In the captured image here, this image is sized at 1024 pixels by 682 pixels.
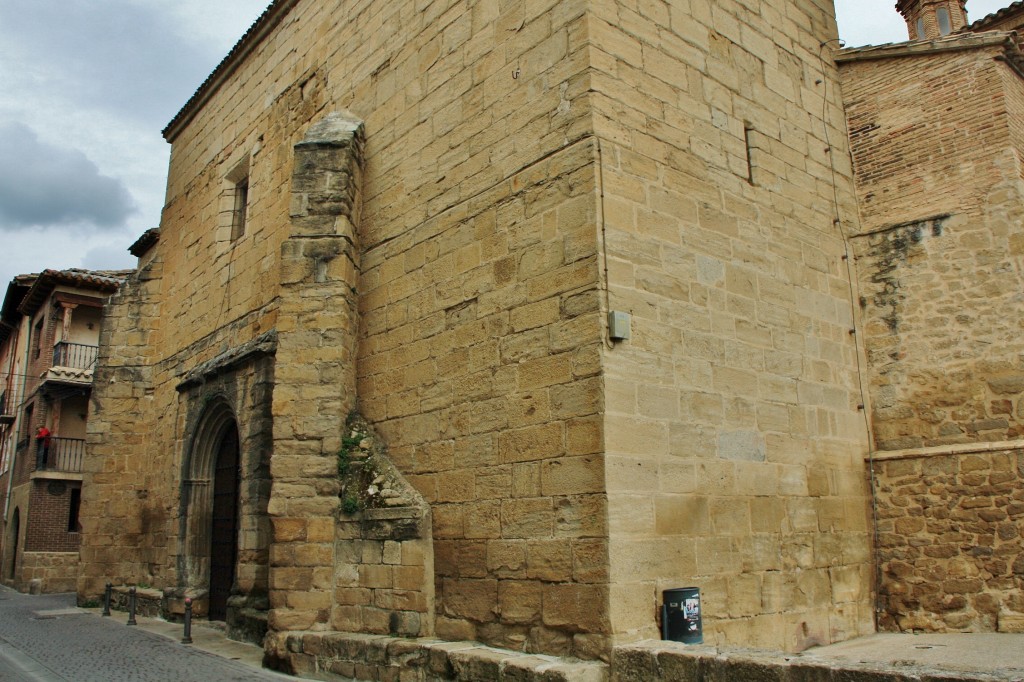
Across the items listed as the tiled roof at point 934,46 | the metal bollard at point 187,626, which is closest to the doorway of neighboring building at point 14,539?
the metal bollard at point 187,626

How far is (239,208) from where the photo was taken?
1183 centimetres

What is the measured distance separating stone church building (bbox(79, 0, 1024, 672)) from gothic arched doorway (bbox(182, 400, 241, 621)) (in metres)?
1.23

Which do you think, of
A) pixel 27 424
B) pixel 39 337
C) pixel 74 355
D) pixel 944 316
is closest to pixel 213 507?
pixel 944 316

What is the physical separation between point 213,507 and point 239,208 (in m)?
4.17

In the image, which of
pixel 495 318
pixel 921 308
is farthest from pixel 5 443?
pixel 921 308

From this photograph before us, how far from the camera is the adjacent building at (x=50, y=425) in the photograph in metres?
20.1

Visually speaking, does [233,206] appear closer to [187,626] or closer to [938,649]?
[187,626]

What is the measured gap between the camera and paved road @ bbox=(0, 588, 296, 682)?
6.89 m

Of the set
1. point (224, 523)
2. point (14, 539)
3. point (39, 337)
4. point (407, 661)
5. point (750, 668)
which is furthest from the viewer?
point (39, 337)

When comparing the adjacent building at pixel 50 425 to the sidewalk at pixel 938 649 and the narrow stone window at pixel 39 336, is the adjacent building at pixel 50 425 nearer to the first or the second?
the narrow stone window at pixel 39 336

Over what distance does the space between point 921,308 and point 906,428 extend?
1079mm

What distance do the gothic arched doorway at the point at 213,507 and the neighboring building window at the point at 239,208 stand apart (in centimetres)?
273

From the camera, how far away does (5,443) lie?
25391 millimetres

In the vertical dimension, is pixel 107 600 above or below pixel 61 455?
below
